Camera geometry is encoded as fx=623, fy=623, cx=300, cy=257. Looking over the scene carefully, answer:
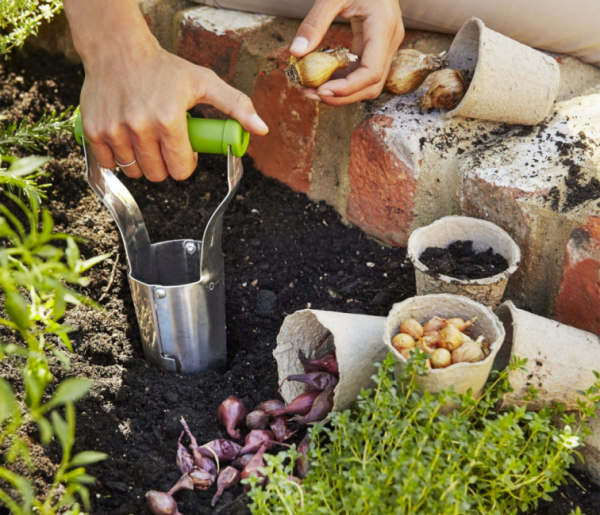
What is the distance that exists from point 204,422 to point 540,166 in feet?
3.03

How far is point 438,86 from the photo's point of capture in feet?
4.86

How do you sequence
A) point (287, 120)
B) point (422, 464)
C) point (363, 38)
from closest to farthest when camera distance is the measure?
point (422, 464)
point (363, 38)
point (287, 120)

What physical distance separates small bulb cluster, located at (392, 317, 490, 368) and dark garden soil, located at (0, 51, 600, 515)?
1.01ft

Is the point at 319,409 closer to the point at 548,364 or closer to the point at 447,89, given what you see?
the point at 548,364

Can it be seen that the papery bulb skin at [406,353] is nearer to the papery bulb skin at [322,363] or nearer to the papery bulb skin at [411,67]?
the papery bulb skin at [322,363]

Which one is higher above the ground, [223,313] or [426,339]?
[426,339]

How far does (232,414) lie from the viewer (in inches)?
49.2

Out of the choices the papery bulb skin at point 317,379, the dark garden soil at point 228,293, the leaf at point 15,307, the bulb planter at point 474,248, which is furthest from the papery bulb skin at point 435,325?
the leaf at point 15,307

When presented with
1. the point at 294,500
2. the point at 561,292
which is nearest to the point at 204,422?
the point at 294,500

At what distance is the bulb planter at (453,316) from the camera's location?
105 centimetres

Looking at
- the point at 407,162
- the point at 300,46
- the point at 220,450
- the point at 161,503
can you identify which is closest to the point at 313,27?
the point at 300,46

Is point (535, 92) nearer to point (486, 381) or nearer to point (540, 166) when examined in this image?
point (540, 166)

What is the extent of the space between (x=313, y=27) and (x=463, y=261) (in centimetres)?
63

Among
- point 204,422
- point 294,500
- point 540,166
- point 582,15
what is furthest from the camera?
point 582,15
